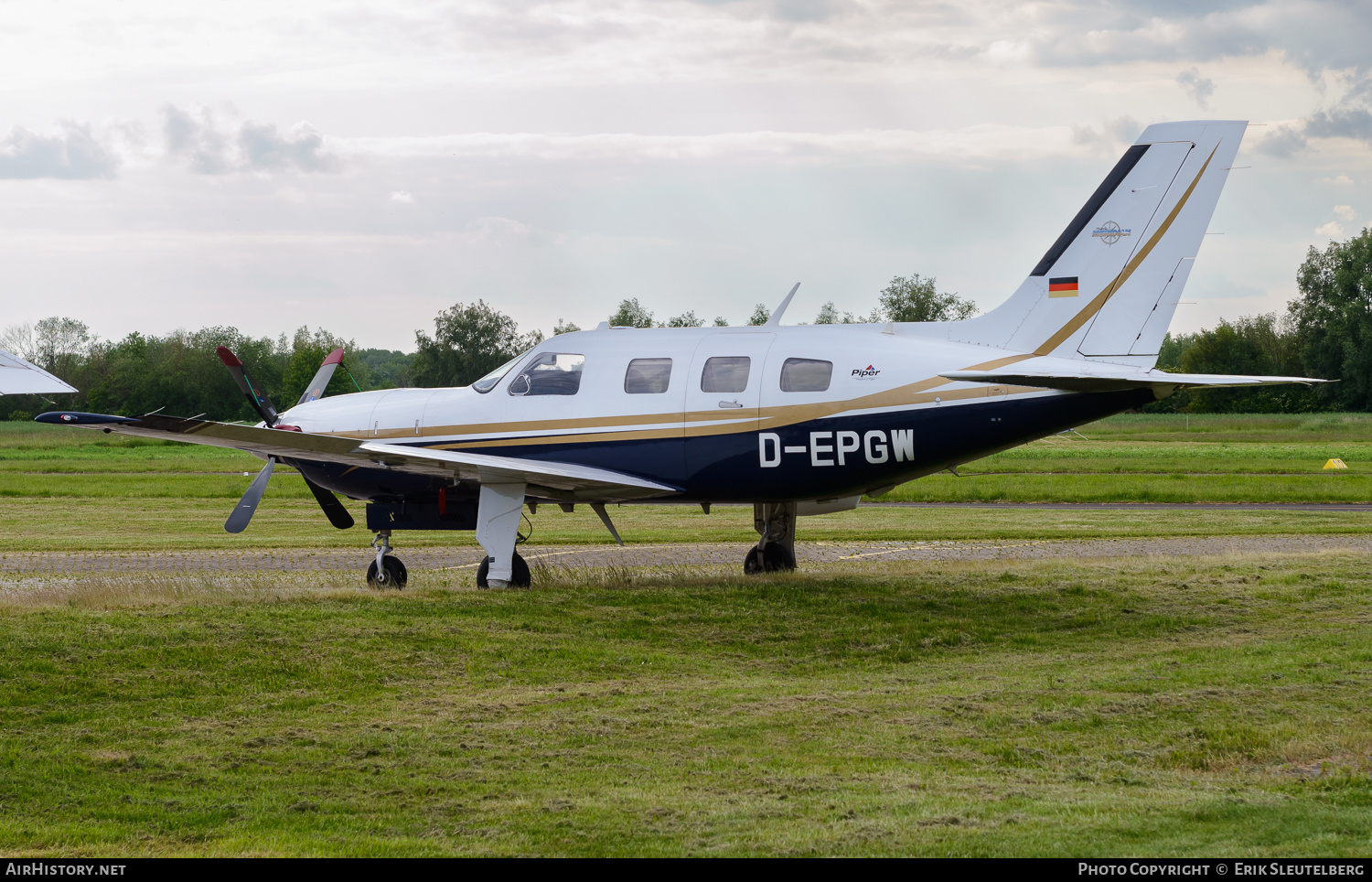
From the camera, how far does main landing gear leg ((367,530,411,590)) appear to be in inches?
623

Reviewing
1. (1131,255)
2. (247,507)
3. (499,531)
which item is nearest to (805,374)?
(1131,255)

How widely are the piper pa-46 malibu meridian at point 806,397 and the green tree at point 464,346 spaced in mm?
76433

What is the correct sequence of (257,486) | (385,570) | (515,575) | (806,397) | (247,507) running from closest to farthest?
(806,397), (515,575), (247,507), (385,570), (257,486)

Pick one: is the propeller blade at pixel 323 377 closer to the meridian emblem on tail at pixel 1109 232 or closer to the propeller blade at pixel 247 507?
the propeller blade at pixel 247 507

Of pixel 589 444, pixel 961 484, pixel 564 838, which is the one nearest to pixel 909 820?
pixel 564 838

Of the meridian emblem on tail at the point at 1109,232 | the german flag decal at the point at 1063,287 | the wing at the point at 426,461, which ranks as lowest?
the wing at the point at 426,461

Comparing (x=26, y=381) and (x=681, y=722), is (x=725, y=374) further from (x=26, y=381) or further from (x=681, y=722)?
(x=26, y=381)

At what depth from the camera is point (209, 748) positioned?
8.07m

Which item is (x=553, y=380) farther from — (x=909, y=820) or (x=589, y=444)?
(x=909, y=820)

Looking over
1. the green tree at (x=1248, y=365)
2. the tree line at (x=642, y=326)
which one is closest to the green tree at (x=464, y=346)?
the tree line at (x=642, y=326)

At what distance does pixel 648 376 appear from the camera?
15266 millimetres

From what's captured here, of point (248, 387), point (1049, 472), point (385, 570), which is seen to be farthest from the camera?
point (1049, 472)

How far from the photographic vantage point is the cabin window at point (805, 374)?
566 inches

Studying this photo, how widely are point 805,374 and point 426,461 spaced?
189 inches
